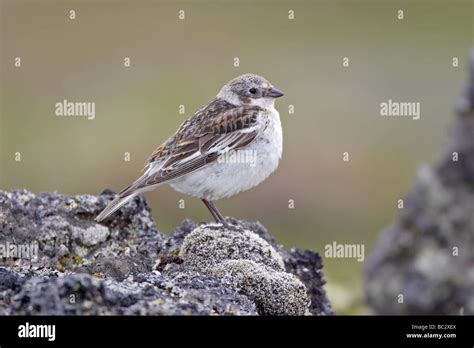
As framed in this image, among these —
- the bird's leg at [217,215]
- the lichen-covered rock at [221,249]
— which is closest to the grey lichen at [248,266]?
the lichen-covered rock at [221,249]

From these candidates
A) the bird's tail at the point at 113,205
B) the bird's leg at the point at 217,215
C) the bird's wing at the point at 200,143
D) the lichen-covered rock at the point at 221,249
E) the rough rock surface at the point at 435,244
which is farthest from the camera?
the rough rock surface at the point at 435,244

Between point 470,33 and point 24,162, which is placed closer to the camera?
point 24,162

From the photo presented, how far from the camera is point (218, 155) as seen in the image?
10.4 m

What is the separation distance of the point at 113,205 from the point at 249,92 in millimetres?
2883

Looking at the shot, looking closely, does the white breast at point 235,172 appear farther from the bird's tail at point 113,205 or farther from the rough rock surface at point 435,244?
the rough rock surface at point 435,244

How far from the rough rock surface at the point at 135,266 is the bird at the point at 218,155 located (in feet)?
1.59

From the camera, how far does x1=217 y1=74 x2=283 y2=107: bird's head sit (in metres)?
11.3

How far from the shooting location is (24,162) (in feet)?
77.3

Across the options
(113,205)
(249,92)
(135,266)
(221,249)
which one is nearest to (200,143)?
(249,92)

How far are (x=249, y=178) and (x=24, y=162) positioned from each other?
14.1 m

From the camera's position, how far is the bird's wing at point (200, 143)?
33.7 feet

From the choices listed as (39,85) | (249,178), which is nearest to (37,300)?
(249,178)

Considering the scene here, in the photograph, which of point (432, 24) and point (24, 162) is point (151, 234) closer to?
point (24, 162)

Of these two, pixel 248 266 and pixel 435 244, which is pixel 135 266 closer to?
pixel 248 266
